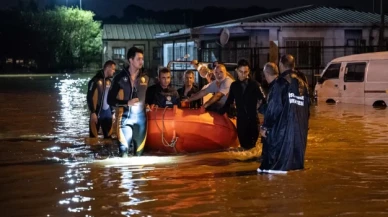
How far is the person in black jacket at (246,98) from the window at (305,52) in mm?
17657

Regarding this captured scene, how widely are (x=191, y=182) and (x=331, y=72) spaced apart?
13394 millimetres

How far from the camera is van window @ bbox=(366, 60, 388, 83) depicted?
19031 millimetres

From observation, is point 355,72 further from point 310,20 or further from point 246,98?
point 246,98

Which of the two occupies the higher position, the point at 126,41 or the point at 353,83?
the point at 126,41

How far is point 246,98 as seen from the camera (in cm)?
1038

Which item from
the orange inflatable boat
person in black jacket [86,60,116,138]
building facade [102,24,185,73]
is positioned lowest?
the orange inflatable boat

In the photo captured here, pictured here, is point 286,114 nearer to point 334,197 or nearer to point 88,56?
point 334,197

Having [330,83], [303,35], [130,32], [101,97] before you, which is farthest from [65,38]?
Result: [101,97]

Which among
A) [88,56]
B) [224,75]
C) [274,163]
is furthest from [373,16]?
[88,56]

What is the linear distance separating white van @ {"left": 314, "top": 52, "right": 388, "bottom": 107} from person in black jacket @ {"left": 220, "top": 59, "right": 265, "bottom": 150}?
9.59 meters

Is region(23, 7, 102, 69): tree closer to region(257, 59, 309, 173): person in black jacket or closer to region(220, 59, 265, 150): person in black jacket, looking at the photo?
region(220, 59, 265, 150): person in black jacket

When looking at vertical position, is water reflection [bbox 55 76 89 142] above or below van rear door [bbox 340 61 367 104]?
below

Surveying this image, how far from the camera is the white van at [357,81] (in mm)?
19203

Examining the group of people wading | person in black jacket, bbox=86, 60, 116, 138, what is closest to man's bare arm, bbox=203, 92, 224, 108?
the group of people wading
